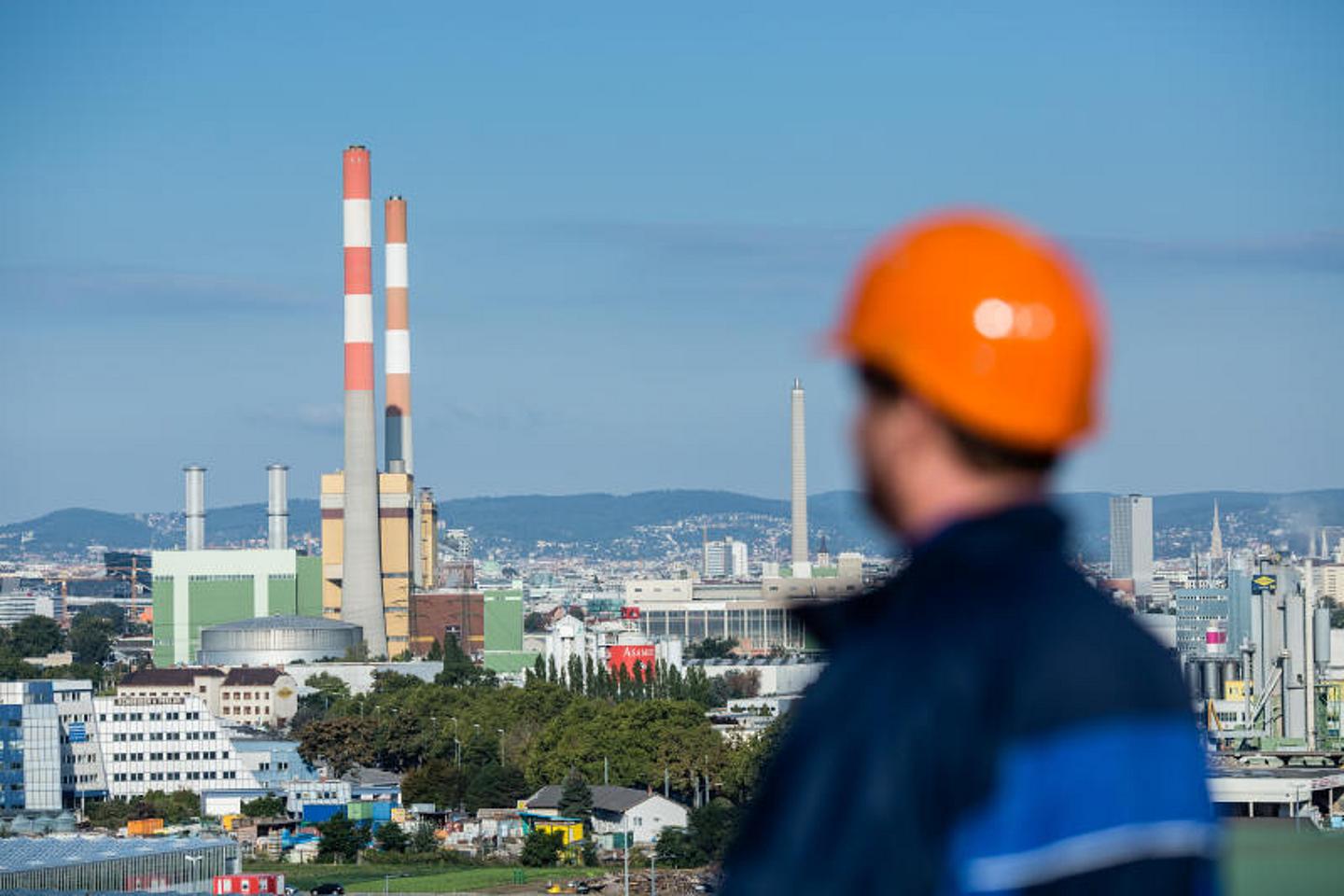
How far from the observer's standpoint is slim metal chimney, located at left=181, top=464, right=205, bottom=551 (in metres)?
41.9

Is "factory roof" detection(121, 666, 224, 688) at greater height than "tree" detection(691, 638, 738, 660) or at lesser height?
greater

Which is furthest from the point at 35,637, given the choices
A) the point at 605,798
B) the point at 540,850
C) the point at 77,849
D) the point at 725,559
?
the point at 725,559

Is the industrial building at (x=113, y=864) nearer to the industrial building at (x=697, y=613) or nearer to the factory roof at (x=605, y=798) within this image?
the factory roof at (x=605, y=798)

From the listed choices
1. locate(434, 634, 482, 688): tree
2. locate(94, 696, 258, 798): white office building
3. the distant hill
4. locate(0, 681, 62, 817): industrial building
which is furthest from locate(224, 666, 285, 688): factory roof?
the distant hill

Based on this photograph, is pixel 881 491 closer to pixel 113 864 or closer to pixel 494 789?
pixel 113 864

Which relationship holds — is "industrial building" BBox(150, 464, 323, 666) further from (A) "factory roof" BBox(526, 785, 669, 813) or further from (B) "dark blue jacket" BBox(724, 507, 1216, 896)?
(B) "dark blue jacket" BBox(724, 507, 1216, 896)

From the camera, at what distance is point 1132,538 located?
46219 mm

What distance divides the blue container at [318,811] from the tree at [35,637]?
23432 millimetres

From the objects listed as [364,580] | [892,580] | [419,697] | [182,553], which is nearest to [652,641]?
A: [364,580]

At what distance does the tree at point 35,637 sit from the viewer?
43031 mm

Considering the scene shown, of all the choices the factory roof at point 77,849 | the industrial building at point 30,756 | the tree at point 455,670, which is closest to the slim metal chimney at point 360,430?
the tree at point 455,670

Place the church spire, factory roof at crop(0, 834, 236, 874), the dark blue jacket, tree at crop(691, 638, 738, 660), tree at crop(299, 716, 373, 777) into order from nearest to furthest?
the dark blue jacket < factory roof at crop(0, 834, 236, 874) < tree at crop(299, 716, 373, 777) < tree at crop(691, 638, 738, 660) < the church spire

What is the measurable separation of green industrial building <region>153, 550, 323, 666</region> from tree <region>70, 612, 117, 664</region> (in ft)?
18.9

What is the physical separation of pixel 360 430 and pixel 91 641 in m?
12.9
